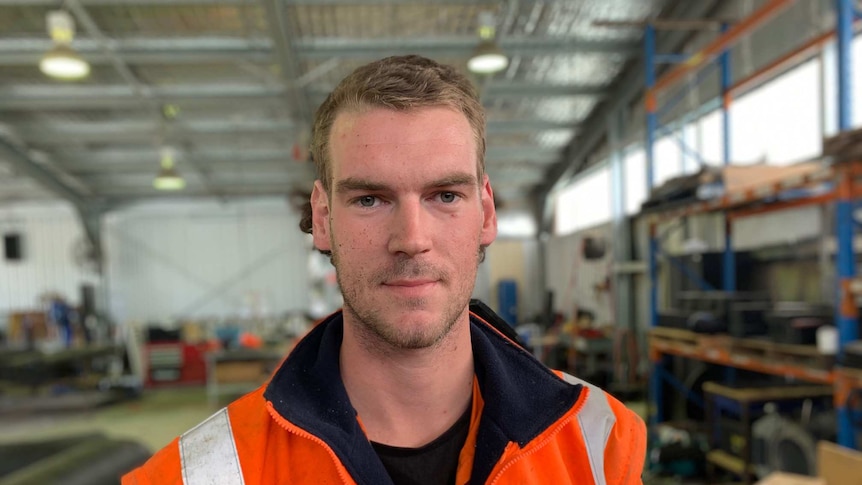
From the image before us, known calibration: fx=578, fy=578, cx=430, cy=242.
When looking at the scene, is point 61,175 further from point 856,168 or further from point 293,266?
point 856,168

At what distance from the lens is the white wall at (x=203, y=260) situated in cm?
1526

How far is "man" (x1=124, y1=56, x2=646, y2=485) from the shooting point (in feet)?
3.76

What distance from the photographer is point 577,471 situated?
1.21 m

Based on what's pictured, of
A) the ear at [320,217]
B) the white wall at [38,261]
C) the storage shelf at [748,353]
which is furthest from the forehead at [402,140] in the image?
the white wall at [38,261]

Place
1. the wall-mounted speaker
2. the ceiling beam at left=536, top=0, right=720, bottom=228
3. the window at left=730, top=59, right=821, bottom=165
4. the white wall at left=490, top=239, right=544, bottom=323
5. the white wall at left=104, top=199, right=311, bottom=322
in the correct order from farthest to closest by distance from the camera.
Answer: the white wall at left=104, top=199, right=311, bottom=322 → the wall-mounted speaker → the ceiling beam at left=536, top=0, right=720, bottom=228 → the window at left=730, top=59, right=821, bottom=165 → the white wall at left=490, top=239, right=544, bottom=323

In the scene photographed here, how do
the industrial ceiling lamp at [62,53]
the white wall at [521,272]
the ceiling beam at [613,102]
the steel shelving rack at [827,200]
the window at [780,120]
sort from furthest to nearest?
the ceiling beam at [613,102], the industrial ceiling lamp at [62,53], the window at [780,120], the white wall at [521,272], the steel shelving rack at [827,200]

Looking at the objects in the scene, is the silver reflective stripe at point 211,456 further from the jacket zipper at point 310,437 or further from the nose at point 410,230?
the nose at point 410,230

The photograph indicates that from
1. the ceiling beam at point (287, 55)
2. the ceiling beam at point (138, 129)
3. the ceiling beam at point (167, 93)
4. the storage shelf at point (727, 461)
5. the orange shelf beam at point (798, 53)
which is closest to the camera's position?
the orange shelf beam at point (798, 53)

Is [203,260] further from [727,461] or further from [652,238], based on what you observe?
[727,461]

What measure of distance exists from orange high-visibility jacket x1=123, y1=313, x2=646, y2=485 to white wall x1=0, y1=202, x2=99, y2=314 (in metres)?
16.7

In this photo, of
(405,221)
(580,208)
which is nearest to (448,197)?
(405,221)

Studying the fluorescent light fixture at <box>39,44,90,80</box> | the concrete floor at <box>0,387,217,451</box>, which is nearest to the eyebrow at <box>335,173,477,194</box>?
the fluorescent light fixture at <box>39,44,90,80</box>

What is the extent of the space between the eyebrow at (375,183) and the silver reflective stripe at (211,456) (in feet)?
1.84

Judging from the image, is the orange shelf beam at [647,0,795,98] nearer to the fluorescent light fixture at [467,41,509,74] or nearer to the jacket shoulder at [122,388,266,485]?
the fluorescent light fixture at [467,41,509,74]
